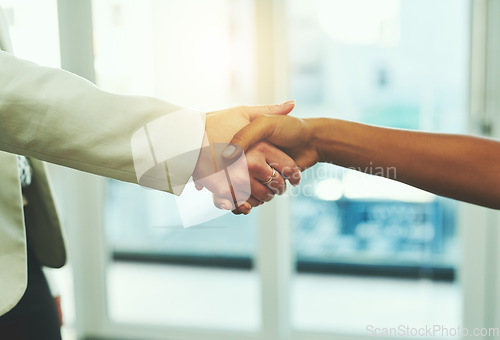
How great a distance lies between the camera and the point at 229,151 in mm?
1092

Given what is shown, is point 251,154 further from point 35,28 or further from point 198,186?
point 35,28

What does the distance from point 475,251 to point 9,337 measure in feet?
6.09

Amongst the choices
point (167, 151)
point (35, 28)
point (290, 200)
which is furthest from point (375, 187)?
point (167, 151)

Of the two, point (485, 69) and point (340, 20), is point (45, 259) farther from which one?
point (340, 20)

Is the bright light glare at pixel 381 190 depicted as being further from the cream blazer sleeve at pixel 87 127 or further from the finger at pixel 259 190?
the cream blazer sleeve at pixel 87 127

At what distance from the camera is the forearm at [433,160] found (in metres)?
1.09

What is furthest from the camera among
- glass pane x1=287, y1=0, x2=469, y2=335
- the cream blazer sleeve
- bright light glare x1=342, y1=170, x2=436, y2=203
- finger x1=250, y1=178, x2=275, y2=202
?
bright light glare x1=342, y1=170, x2=436, y2=203

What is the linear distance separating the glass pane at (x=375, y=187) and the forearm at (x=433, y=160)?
1268 millimetres

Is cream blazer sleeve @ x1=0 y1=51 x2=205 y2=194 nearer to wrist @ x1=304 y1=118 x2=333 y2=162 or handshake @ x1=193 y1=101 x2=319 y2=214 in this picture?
handshake @ x1=193 y1=101 x2=319 y2=214

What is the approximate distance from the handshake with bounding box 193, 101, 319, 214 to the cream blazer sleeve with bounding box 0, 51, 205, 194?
13 cm

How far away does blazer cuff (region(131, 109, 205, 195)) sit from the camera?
85 cm

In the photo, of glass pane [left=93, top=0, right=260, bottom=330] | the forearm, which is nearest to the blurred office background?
glass pane [left=93, top=0, right=260, bottom=330]

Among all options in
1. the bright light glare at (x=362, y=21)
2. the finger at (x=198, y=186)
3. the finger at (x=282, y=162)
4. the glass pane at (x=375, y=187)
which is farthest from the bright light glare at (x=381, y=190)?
the finger at (x=198, y=186)

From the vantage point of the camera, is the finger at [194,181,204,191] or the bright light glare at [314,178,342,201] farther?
the bright light glare at [314,178,342,201]
